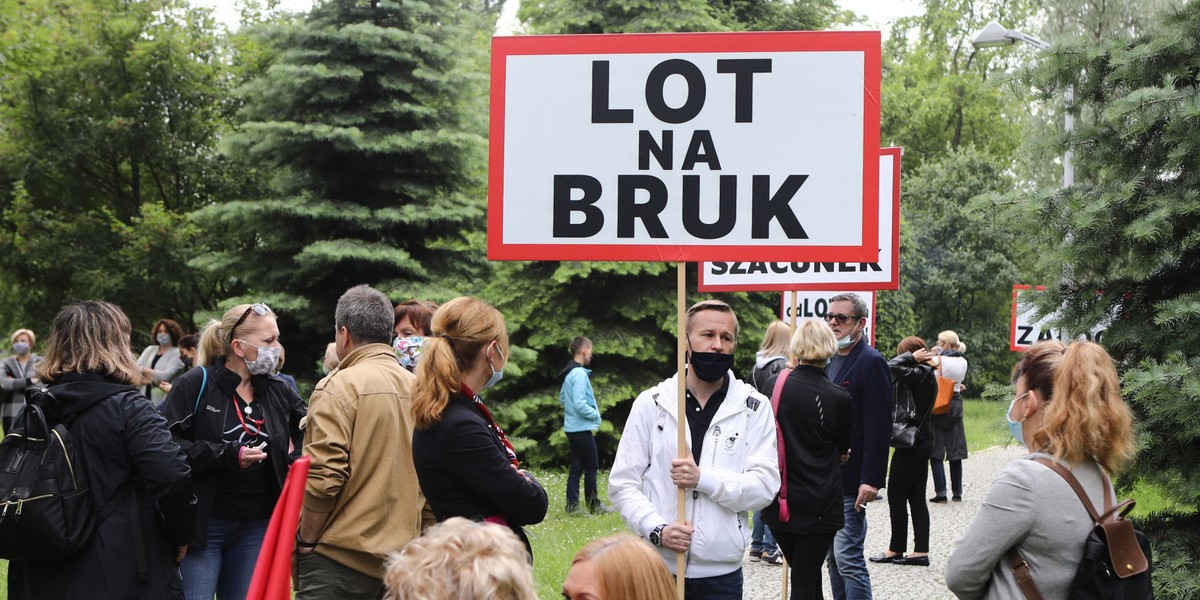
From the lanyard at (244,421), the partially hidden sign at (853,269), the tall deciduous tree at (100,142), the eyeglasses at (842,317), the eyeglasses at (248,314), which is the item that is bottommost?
the lanyard at (244,421)

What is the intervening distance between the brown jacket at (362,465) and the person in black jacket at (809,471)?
7.68 ft

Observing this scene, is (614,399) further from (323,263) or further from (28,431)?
(28,431)

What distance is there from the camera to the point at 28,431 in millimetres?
4551

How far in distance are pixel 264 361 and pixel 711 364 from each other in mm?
2270

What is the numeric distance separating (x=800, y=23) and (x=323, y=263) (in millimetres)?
13780

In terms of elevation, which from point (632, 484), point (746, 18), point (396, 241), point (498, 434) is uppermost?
point (746, 18)

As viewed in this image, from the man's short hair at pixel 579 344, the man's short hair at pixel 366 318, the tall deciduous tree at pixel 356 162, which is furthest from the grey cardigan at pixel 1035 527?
the tall deciduous tree at pixel 356 162

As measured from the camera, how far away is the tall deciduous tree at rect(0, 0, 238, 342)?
2450 cm

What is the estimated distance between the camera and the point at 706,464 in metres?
4.89

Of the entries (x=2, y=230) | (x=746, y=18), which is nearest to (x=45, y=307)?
(x=2, y=230)

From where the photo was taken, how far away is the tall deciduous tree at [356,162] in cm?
1925

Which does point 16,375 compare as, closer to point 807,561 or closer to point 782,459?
point 782,459

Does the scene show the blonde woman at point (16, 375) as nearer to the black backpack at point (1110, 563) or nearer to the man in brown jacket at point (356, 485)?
the man in brown jacket at point (356, 485)

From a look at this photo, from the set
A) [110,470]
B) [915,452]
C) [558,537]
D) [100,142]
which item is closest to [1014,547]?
[110,470]
